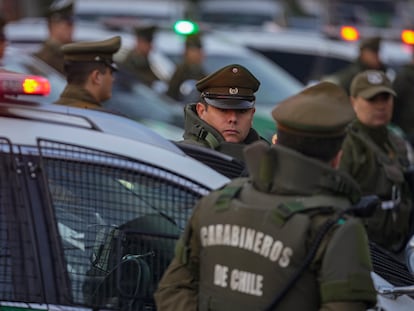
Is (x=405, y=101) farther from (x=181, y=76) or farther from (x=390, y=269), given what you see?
(x=390, y=269)

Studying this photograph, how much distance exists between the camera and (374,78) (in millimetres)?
7023

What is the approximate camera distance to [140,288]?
13.4 feet

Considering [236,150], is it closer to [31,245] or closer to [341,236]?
[31,245]

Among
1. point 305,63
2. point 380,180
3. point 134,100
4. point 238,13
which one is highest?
point 238,13

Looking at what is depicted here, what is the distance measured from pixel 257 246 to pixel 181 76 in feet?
28.3

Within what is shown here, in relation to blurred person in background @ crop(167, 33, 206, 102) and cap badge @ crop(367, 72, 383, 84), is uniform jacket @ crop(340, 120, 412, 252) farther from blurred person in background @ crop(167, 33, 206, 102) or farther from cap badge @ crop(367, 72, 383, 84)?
blurred person in background @ crop(167, 33, 206, 102)

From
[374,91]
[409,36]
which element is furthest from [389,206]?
[409,36]

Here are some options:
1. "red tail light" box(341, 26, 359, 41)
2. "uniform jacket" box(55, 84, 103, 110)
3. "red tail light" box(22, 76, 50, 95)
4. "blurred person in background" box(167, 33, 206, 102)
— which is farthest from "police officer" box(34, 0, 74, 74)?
"red tail light" box(22, 76, 50, 95)

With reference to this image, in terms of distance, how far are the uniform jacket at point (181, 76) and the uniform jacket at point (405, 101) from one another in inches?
69.7

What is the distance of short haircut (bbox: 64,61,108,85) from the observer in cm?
661

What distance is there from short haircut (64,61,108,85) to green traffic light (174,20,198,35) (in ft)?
16.9

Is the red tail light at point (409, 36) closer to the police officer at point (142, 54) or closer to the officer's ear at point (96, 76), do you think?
the police officer at point (142, 54)

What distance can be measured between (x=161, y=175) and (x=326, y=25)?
1174 cm

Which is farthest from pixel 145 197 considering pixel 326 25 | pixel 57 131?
pixel 326 25
